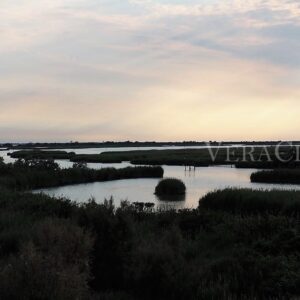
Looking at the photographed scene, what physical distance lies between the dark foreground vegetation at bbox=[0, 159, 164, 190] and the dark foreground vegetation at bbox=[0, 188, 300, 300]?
1009 inches

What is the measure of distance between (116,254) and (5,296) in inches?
115

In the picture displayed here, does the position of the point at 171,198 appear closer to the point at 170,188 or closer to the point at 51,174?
the point at 170,188

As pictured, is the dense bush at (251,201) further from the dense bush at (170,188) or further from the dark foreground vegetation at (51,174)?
the dark foreground vegetation at (51,174)

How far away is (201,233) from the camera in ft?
42.7

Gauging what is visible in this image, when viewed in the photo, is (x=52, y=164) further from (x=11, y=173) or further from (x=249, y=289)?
(x=249, y=289)

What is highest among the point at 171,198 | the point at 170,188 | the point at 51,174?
the point at 51,174

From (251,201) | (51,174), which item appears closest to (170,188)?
(251,201)

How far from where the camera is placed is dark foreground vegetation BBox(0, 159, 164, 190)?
125 ft

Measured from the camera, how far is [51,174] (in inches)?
1628

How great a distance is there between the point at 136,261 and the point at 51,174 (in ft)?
112

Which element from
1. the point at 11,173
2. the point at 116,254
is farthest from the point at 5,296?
the point at 11,173

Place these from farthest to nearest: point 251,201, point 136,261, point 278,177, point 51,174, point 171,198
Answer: point 51,174
point 278,177
point 171,198
point 251,201
point 136,261

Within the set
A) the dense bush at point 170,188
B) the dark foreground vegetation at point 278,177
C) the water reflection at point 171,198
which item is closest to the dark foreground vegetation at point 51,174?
the dense bush at point 170,188

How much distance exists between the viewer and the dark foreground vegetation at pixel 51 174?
1497 inches
